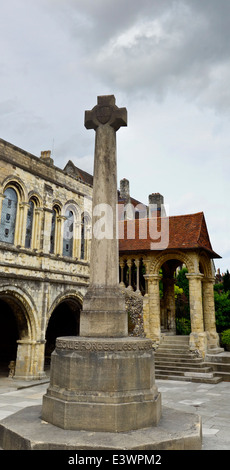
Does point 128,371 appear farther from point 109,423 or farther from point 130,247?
point 130,247

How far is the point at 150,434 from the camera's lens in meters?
4.54

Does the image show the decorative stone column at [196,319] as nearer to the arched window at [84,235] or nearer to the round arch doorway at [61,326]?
the arched window at [84,235]

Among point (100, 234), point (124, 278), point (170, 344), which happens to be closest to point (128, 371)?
point (100, 234)

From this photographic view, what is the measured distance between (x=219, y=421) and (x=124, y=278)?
494 inches

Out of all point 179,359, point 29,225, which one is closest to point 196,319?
point 179,359

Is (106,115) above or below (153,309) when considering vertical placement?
above

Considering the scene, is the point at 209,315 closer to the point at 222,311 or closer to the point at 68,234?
the point at 222,311

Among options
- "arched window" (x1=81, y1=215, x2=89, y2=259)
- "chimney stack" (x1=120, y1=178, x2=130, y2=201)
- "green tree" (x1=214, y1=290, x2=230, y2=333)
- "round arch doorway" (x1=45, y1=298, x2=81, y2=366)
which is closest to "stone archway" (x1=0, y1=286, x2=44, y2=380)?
"round arch doorway" (x1=45, y1=298, x2=81, y2=366)

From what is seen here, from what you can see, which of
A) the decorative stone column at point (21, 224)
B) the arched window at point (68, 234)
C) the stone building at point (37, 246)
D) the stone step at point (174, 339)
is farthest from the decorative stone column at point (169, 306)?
the decorative stone column at point (21, 224)

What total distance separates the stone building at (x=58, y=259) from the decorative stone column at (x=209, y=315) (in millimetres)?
53

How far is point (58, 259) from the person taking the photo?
51.3ft

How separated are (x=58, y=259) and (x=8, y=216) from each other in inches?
123

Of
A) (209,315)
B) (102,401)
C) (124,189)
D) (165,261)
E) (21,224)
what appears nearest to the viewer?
(102,401)

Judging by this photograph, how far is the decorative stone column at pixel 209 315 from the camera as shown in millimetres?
18000
